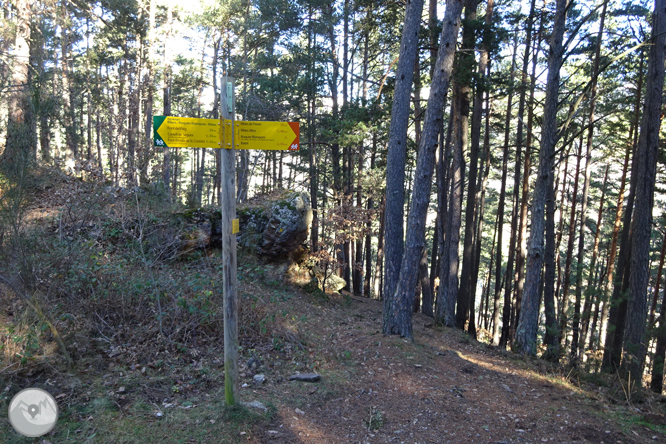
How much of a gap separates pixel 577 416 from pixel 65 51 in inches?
901

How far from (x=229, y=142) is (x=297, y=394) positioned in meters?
3.32

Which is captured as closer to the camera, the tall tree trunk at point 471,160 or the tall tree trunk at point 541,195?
the tall tree trunk at point 541,195

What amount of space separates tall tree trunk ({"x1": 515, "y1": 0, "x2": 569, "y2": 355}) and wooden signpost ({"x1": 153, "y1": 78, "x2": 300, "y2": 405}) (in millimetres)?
8111

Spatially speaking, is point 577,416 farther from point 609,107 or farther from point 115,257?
point 609,107

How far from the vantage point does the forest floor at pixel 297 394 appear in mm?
3801

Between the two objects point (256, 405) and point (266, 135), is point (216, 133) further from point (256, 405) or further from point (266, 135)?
point (256, 405)

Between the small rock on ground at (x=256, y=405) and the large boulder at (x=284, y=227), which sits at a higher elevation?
the large boulder at (x=284, y=227)

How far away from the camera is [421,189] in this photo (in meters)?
7.84

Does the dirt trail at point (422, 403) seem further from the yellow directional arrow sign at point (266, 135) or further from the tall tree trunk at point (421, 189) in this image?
the yellow directional arrow sign at point (266, 135)

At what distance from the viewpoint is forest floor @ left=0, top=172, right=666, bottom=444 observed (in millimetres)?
3801

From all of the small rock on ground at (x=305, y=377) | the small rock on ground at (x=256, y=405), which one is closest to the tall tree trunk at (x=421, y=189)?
the small rock on ground at (x=305, y=377)

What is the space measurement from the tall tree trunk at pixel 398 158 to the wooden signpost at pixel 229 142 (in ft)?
14.7

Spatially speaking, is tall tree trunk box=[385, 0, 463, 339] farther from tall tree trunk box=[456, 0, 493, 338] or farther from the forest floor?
tall tree trunk box=[456, 0, 493, 338]

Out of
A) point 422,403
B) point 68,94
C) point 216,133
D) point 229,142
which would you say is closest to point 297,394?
point 422,403
